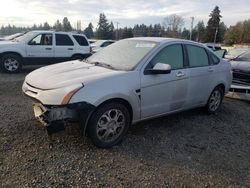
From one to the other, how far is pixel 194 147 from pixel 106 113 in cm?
153

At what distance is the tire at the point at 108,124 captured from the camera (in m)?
3.82

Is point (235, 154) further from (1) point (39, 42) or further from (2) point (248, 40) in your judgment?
(2) point (248, 40)

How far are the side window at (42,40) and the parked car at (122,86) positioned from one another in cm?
648

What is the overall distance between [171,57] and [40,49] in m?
7.43

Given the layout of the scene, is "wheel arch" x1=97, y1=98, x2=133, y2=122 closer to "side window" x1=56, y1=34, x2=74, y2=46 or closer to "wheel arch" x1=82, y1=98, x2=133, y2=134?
"wheel arch" x1=82, y1=98, x2=133, y2=134

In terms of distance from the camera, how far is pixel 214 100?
612cm

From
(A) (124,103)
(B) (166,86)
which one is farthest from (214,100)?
(A) (124,103)

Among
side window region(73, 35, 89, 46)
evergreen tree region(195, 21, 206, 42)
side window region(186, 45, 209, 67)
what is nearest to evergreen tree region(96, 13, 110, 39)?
evergreen tree region(195, 21, 206, 42)

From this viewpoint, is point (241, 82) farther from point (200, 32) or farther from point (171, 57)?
point (200, 32)

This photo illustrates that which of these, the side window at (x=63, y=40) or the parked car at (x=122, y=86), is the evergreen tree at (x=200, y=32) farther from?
the parked car at (x=122, y=86)

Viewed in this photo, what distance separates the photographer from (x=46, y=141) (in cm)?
409

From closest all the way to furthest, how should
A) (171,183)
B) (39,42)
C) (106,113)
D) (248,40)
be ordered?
(171,183), (106,113), (39,42), (248,40)

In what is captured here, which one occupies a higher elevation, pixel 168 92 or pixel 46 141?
pixel 168 92

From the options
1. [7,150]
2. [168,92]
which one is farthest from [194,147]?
[7,150]
